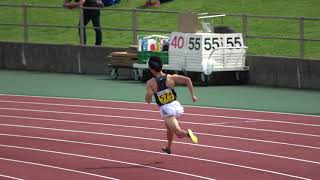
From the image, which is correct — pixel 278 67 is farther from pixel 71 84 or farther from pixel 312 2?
pixel 312 2

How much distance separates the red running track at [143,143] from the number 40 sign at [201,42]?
3.56 meters

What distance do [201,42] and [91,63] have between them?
511 cm

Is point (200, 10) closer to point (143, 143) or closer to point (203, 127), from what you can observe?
point (203, 127)

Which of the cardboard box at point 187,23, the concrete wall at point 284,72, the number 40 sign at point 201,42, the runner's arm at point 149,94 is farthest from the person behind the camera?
the cardboard box at point 187,23

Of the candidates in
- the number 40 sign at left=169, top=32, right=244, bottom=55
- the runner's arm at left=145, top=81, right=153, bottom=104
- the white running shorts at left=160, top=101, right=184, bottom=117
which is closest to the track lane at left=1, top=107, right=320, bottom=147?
the white running shorts at left=160, top=101, right=184, bottom=117

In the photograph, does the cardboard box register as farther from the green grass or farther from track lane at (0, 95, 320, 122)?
the green grass

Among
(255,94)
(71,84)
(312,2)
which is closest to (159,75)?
(255,94)

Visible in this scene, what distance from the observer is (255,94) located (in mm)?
25172

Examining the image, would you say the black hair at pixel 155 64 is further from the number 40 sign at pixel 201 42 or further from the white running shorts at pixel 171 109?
the number 40 sign at pixel 201 42

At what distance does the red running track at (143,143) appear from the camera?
15344mm

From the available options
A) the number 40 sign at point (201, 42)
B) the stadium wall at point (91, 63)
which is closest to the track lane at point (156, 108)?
the number 40 sign at point (201, 42)

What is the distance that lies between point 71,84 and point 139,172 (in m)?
12.9

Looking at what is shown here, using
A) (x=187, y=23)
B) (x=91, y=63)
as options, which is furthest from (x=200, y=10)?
(x=187, y=23)

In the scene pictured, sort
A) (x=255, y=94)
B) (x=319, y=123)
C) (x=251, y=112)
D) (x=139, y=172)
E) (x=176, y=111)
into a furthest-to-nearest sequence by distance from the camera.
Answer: (x=255, y=94) < (x=251, y=112) < (x=319, y=123) < (x=176, y=111) < (x=139, y=172)
